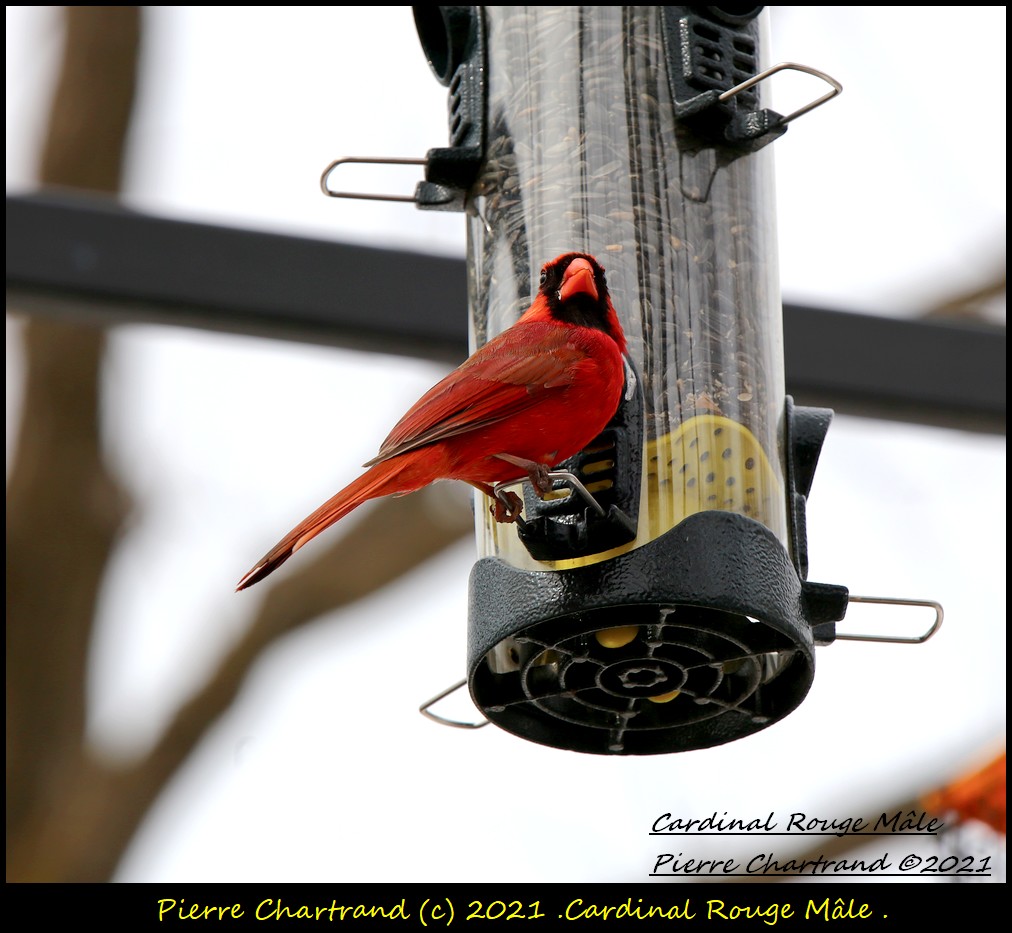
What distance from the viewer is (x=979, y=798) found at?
4.60 metres

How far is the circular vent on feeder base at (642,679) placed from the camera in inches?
142

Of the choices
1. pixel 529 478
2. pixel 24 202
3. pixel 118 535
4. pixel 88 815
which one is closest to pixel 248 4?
pixel 118 535

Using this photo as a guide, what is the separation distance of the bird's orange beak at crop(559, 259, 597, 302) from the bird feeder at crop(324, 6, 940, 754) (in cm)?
19

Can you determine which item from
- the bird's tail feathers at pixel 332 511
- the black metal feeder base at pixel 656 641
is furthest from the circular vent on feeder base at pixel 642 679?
the bird's tail feathers at pixel 332 511

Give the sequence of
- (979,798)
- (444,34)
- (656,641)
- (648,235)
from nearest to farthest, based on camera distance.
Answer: (656,641)
(648,235)
(444,34)
(979,798)

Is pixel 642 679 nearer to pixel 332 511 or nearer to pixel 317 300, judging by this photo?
pixel 332 511

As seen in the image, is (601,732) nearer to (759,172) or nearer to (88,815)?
(759,172)

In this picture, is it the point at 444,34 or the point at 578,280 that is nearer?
the point at 578,280

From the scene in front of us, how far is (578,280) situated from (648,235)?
281 mm

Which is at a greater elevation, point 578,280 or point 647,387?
point 578,280

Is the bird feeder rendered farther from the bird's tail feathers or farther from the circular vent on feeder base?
the bird's tail feathers

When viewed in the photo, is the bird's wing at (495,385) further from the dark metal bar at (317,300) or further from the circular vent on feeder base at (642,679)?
the circular vent on feeder base at (642,679)

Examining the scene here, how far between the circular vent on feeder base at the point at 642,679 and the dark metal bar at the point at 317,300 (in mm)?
690

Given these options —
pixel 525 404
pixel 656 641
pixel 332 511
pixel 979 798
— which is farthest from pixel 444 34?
pixel 979 798
